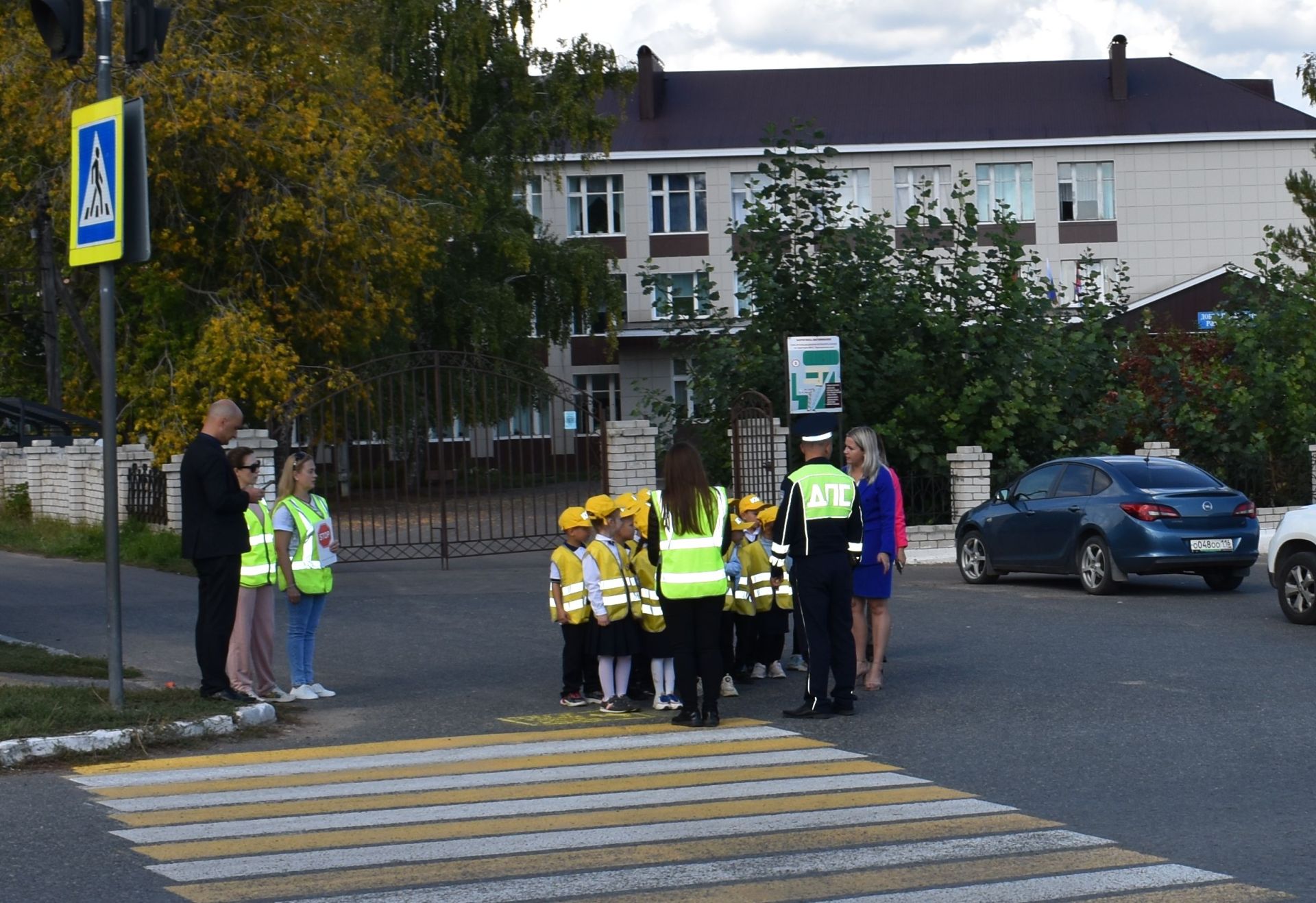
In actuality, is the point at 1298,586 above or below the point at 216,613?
below

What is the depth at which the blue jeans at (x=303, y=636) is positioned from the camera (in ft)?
37.0

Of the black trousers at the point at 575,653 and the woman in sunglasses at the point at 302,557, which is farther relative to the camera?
the woman in sunglasses at the point at 302,557

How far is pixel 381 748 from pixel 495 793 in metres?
1.57

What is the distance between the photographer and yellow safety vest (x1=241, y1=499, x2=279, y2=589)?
1099 cm

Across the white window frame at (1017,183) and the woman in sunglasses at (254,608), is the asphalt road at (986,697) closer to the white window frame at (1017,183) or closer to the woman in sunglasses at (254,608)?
the woman in sunglasses at (254,608)

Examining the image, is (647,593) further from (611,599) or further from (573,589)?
(573,589)

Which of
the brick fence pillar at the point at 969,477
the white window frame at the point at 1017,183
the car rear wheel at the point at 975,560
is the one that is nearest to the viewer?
the car rear wheel at the point at 975,560

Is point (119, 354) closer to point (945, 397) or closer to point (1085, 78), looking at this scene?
point (945, 397)

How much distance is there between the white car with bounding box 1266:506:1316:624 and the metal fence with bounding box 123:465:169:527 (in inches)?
658

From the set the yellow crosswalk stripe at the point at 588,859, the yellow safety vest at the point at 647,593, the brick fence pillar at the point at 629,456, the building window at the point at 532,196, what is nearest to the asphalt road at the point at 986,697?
the yellow crosswalk stripe at the point at 588,859

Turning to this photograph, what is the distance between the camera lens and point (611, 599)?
10.6 m

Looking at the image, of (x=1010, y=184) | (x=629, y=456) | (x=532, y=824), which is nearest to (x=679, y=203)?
(x=1010, y=184)

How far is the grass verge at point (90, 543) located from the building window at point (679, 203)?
30505mm

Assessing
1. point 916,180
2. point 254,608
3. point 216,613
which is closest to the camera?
point 216,613
